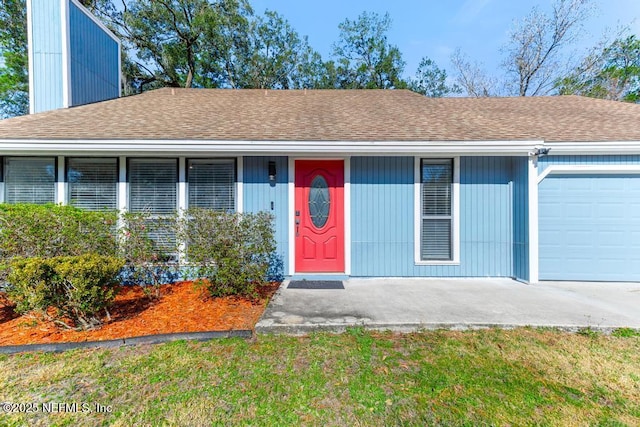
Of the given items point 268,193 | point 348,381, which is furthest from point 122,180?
point 348,381

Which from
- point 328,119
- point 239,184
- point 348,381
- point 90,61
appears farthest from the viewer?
point 90,61

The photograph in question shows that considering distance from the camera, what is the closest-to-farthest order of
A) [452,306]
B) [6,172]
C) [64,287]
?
[64,287]
[452,306]
[6,172]

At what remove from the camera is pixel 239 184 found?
517cm

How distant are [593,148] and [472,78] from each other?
14.3 meters

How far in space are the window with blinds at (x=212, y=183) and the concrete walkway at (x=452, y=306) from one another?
193 cm

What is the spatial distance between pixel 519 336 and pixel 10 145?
761cm

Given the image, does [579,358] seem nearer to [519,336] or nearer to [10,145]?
[519,336]

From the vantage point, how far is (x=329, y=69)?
17.5m

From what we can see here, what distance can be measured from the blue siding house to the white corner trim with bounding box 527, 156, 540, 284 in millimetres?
19

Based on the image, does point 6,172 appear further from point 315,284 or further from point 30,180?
point 315,284

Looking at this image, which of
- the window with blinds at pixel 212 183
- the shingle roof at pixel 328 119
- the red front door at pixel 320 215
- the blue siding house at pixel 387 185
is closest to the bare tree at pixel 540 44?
the shingle roof at pixel 328 119

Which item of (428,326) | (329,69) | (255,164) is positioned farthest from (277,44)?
(428,326)

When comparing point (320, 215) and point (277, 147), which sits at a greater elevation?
point (277, 147)

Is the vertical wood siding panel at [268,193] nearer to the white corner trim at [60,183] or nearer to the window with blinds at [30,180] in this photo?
the white corner trim at [60,183]
